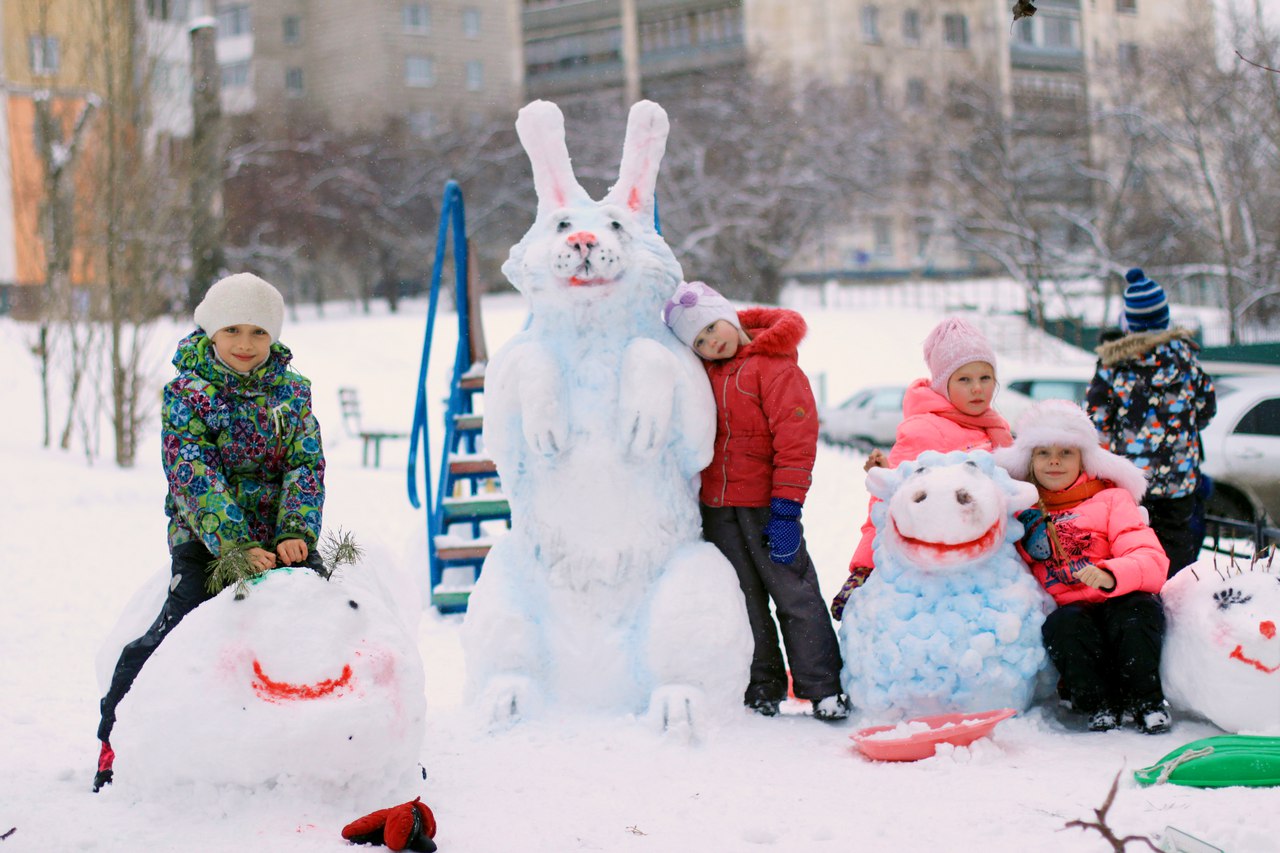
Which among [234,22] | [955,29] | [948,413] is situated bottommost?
[948,413]

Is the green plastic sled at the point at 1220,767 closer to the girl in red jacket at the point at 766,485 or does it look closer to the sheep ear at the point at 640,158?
the girl in red jacket at the point at 766,485

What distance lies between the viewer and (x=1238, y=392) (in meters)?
7.87

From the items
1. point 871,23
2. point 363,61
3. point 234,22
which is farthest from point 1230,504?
point 234,22

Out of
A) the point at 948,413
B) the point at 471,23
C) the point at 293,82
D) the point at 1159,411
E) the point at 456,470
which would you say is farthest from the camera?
the point at 471,23

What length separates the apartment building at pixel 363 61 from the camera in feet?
94.9

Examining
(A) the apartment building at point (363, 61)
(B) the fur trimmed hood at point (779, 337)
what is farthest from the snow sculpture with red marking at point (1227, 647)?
(A) the apartment building at point (363, 61)

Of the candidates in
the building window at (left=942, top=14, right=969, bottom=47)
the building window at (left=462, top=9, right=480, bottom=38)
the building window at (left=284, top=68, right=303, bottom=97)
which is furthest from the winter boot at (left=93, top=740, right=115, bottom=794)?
the building window at (left=942, top=14, right=969, bottom=47)

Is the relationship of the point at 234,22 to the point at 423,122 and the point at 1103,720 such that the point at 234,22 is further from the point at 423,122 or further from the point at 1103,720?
the point at 1103,720

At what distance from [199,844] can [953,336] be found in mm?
2793

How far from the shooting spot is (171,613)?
321cm

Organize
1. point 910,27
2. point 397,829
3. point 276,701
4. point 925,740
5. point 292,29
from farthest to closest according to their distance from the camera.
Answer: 1. point 910,27
2. point 292,29
3. point 925,740
4. point 276,701
5. point 397,829

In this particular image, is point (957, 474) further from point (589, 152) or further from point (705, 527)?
point (589, 152)

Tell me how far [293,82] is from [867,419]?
2066cm

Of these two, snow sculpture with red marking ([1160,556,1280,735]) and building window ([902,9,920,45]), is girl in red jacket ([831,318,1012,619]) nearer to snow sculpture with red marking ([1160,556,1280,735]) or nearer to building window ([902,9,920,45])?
snow sculpture with red marking ([1160,556,1280,735])
